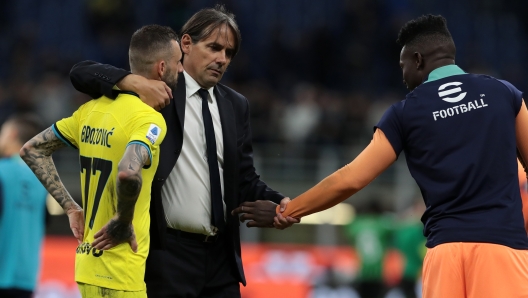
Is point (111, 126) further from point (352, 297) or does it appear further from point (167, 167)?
point (352, 297)

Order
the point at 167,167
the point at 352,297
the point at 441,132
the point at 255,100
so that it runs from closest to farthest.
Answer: the point at 441,132 → the point at 167,167 → the point at 352,297 → the point at 255,100

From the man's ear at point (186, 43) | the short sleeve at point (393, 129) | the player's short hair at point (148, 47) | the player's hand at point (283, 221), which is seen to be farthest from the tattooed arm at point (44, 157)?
the short sleeve at point (393, 129)

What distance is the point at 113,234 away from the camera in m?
4.25

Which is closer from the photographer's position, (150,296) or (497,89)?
(497,89)

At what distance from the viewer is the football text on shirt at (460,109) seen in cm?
456

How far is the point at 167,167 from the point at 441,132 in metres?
1.58

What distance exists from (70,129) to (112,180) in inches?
21.3

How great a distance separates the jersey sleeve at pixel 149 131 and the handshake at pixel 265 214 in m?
1.09

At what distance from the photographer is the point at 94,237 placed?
4285 millimetres

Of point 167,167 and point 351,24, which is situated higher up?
point 351,24

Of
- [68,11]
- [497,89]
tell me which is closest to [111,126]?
[497,89]

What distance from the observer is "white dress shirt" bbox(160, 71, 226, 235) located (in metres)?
5.00

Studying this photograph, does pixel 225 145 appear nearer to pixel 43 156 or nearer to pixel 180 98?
pixel 180 98

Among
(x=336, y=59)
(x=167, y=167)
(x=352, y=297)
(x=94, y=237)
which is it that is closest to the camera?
(x=94, y=237)
